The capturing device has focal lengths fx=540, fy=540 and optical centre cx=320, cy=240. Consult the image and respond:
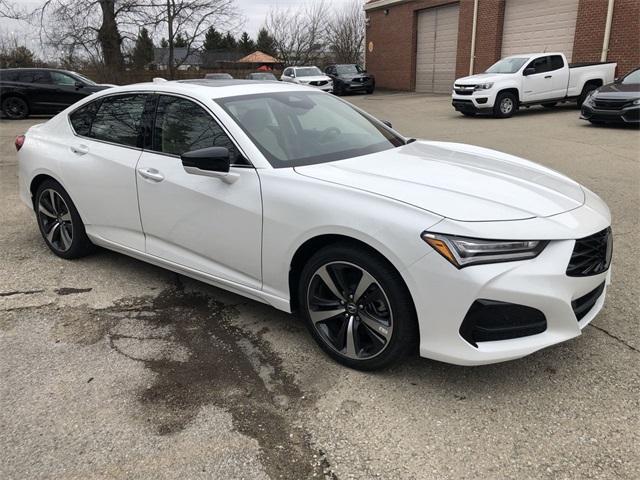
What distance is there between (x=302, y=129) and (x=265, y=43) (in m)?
54.7

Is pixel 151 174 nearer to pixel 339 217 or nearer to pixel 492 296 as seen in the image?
pixel 339 217

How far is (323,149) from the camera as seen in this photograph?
137 inches

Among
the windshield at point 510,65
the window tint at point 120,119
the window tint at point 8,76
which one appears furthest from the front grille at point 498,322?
the window tint at point 8,76

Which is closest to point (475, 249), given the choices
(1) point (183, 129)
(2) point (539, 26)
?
(1) point (183, 129)

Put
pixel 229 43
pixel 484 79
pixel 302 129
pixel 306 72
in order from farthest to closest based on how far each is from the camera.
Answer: pixel 229 43
pixel 306 72
pixel 484 79
pixel 302 129

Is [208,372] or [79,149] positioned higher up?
[79,149]

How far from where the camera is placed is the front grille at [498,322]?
2.49 metres

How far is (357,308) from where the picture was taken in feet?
9.55

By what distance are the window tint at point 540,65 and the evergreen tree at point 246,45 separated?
4588 centimetres

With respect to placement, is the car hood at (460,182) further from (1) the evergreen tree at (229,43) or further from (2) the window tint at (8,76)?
(1) the evergreen tree at (229,43)

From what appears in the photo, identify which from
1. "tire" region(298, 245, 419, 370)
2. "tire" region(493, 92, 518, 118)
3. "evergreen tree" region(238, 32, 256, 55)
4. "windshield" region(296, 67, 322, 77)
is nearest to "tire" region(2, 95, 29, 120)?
"windshield" region(296, 67, 322, 77)

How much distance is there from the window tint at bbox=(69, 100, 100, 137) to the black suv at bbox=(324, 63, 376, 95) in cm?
2414

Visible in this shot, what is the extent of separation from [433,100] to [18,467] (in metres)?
22.0

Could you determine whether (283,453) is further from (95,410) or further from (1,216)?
(1,216)
